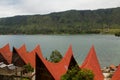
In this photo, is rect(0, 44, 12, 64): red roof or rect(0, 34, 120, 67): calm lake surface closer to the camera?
rect(0, 44, 12, 64): red roof

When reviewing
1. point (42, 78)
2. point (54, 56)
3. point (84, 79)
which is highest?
point (84, 79)

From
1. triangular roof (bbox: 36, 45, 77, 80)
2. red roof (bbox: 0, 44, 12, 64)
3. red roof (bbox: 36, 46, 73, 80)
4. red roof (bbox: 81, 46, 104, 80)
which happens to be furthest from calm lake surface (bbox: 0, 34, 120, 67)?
red roof (bbox: 81, 46, 104, 80)

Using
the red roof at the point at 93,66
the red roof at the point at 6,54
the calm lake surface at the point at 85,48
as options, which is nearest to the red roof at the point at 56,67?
the red roof at the point at 93,66

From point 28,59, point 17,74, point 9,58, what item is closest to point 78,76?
point 17,74

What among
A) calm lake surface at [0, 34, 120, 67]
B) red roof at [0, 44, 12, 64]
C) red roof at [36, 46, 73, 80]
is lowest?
calm lake surface at [0, 34, 120, 67]

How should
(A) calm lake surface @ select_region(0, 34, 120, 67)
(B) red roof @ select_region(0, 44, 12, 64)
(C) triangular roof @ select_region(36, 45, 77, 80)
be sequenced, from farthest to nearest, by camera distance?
(A) calm lake surface @ select_region(0, 34, 120, 67)
(B) red roof @ select_region(0, 44, 12, 64)
(C) triangular roof @ select_region(36, 45, 77, 80)

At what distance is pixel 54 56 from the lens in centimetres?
4522

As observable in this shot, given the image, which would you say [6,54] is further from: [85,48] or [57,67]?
[85,48]

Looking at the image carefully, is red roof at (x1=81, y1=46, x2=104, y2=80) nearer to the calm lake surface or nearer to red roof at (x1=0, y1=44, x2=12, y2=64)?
red roof at (x1=0, y1=44, x2=12, y2=64)

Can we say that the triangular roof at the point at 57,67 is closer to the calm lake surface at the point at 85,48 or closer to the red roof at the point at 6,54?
the red roof at the point at 6,54

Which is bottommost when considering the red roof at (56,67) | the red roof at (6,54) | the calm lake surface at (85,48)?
the calm lake surface at (85,48)

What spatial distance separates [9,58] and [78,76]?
2168 centimetres

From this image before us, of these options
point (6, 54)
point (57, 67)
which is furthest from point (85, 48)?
point (57, 67)

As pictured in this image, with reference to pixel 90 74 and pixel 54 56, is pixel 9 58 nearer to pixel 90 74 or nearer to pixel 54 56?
pixel 54 56
